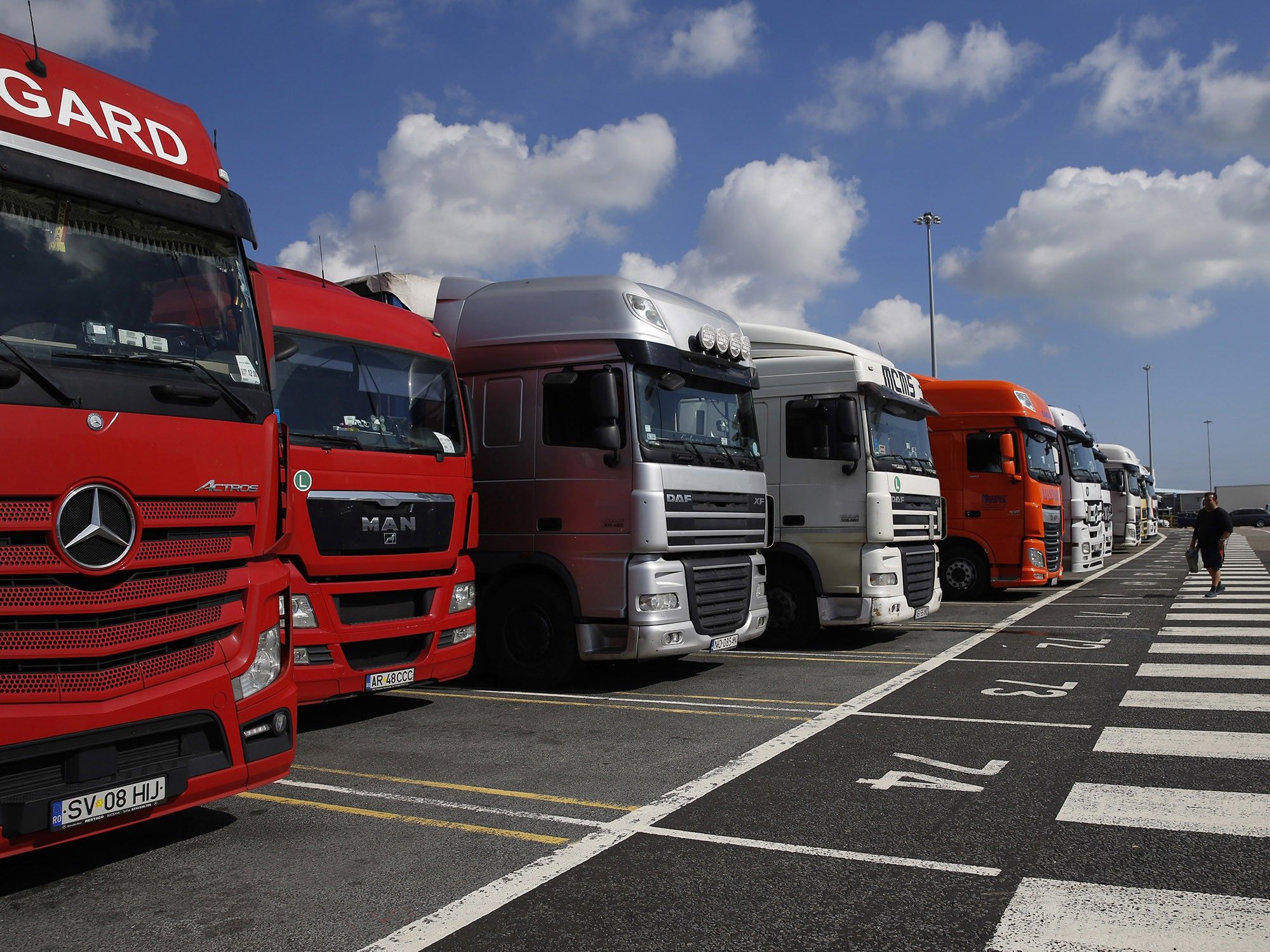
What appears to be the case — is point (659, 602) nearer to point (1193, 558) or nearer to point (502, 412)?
point (502, 412)

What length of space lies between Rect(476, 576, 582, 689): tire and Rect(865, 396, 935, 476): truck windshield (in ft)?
14.0

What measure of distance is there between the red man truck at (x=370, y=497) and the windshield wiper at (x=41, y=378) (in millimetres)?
2303

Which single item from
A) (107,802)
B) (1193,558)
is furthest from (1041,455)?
(107,802)

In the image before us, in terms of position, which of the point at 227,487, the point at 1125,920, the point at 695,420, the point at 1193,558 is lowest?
the point at 1125,920

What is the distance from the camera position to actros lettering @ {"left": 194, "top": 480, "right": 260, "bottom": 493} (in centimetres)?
473

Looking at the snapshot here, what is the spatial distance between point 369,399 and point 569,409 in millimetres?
1993

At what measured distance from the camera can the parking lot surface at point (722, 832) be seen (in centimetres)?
398

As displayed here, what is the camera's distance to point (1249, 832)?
500cm

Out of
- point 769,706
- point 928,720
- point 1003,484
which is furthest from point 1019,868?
point 1003,484

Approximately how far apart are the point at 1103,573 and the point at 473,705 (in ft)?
63.2

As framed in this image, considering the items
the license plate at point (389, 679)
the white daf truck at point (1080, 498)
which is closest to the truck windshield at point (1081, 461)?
the white daf truck at point (1080, 498)

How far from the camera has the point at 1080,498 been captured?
20078 millimetres

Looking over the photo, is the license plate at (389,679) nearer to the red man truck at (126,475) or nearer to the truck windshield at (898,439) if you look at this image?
the red man truck at (126,475)

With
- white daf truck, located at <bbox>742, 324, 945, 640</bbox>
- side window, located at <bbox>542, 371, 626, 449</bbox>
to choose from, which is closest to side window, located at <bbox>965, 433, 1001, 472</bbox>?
white daf truck, located at <bbox>742, 324, 945, 640</bbox>
